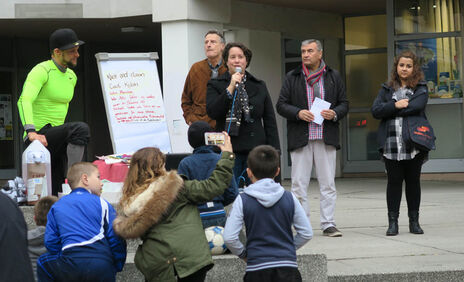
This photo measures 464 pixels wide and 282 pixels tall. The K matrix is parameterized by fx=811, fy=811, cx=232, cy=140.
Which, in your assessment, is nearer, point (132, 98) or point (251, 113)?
point (251, 113)

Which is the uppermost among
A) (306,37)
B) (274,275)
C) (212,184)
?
(306,37)

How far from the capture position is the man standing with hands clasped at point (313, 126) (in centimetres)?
748

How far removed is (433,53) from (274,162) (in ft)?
32.1

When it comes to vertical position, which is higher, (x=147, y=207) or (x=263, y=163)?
(x=263, y=163)

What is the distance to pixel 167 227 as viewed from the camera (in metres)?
4.88

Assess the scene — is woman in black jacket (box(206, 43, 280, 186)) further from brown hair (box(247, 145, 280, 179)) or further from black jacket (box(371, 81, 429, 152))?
brown hair (box(247, 145, 280, 179))

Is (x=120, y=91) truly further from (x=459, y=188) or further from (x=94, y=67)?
(x=94, y=67)

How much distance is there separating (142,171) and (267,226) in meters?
0.87

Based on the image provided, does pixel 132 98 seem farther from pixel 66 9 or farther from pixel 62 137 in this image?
pixel 66 9

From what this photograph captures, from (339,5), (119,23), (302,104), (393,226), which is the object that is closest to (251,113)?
(302,104)

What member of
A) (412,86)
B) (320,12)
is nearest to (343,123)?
(320,12)

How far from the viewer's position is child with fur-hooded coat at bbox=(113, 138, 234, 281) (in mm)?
4801

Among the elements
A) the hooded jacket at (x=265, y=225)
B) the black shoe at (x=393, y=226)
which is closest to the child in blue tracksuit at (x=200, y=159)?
the hooded jacket at (x=265, y=225)

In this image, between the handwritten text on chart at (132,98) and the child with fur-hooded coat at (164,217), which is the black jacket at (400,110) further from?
the handwritten text on chart at (132,98)
